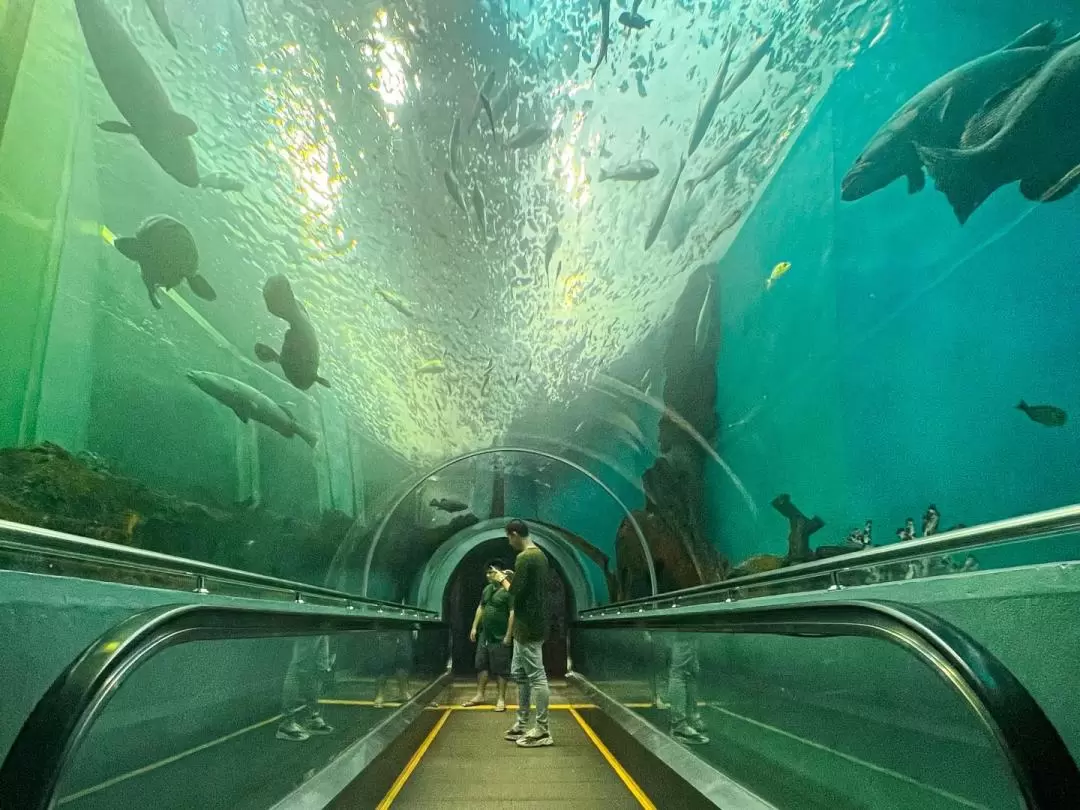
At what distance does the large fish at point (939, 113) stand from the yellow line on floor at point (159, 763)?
16.9ft

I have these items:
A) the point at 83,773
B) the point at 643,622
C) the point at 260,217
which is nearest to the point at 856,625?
the point at 83,773

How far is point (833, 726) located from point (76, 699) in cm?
240

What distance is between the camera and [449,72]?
4.55 m

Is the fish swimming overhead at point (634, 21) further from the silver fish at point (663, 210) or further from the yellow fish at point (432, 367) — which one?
the yellow fish at point (432, 367)

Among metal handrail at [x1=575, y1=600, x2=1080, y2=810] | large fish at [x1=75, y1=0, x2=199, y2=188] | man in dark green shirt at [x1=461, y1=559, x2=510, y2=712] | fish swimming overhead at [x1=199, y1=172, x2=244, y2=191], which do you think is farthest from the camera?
man in dark green shirt at [x1=461, y1=559, x2=510, y2=712]

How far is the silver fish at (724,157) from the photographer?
5.63m

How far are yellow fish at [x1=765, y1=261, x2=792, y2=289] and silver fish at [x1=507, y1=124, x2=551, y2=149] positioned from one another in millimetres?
2410

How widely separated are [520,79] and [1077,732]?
4.27 metres

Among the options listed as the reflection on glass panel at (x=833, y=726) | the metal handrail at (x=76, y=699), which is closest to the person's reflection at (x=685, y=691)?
the reflection on glass panel at (x=833, y=726)

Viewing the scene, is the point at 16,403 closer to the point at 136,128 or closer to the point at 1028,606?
the point at 136,128

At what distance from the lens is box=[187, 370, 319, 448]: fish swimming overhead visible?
6.49 metres

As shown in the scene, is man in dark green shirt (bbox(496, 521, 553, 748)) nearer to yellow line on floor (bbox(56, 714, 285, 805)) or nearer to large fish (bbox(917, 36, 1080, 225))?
yellow line on floor (bbox(56, 714, 285, 805))

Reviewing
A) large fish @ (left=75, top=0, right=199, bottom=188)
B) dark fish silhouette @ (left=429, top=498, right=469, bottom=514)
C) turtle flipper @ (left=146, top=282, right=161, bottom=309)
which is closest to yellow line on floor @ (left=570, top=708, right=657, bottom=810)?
turtle flipper @ (left=146, top=282, right=161, bottom=309)

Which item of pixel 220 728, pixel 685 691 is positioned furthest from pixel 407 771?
pixel 220 728
